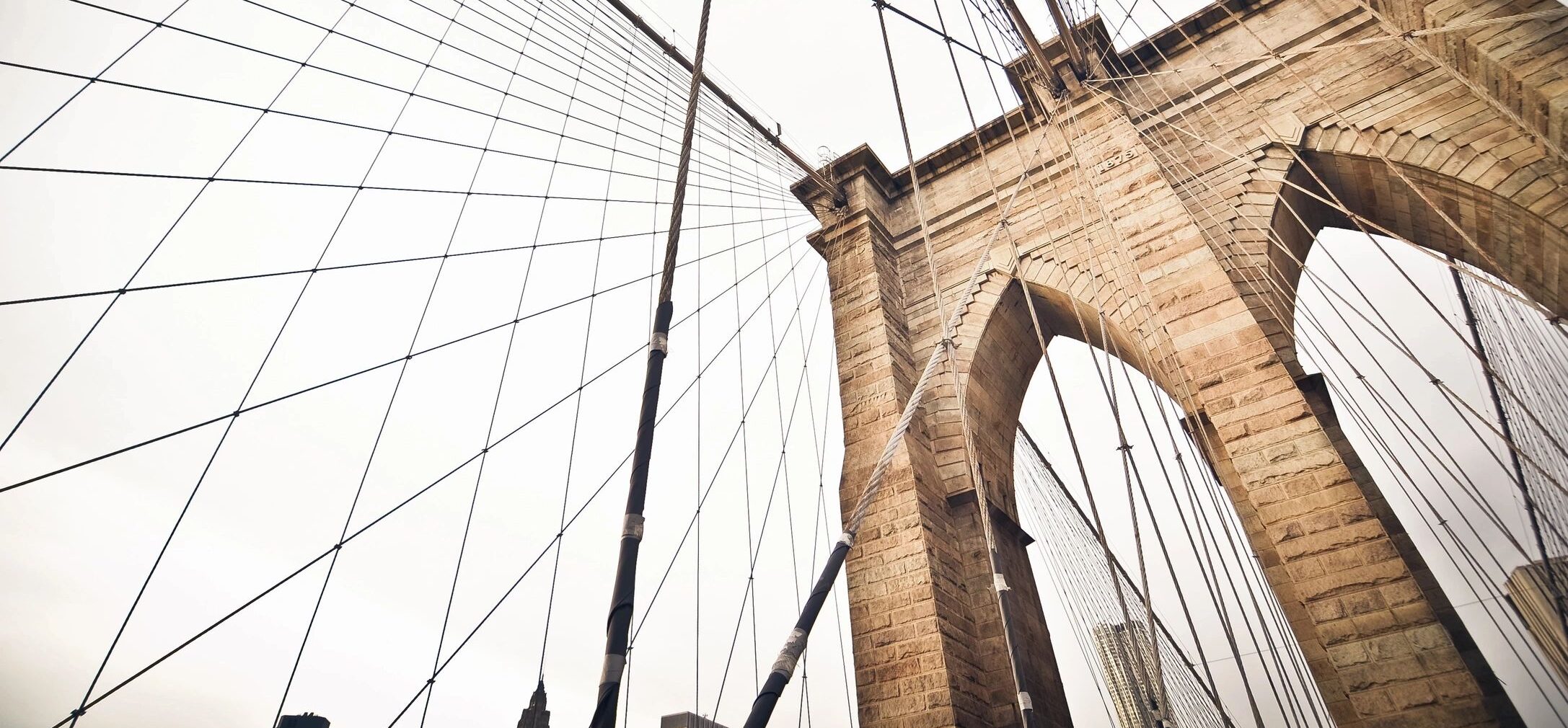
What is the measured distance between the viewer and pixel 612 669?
1.47 m

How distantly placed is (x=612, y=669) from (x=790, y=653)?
0.53m

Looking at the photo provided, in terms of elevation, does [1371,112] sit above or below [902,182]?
below

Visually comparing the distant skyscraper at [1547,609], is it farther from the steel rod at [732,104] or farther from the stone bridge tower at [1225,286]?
the steel rod at [732,104]

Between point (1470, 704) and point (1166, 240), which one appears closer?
point (1470, 704)

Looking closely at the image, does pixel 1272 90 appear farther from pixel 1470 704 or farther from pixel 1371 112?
pixel 1470 704

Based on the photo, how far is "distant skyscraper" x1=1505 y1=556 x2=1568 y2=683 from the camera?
14.9 feet

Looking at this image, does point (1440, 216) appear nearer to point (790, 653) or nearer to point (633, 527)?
point (790, 653)

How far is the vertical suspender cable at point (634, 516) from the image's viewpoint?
145 cm

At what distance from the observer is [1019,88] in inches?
329

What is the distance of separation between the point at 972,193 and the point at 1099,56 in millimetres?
2127

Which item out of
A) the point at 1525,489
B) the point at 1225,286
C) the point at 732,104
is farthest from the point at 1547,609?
the point at 732,104

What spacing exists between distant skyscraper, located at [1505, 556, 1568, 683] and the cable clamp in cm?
415

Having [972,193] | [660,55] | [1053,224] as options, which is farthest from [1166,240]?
[660,55]

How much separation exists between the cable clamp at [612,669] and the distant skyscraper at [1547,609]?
4148 mm
